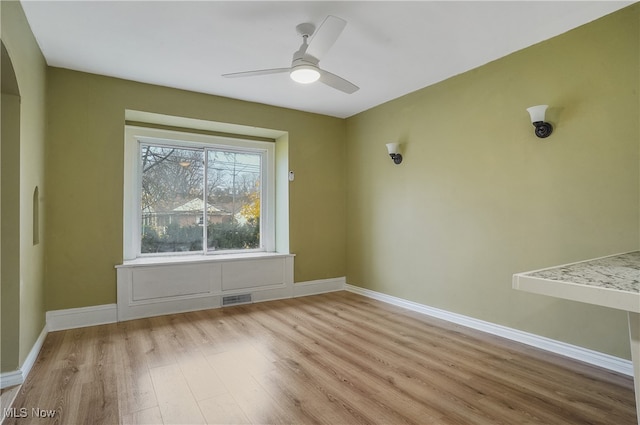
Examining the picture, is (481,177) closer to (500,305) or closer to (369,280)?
(500,305)

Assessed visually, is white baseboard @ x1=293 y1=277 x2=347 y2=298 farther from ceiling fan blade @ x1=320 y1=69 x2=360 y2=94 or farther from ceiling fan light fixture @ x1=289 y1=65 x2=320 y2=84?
ceiling fan light fixture @ x1=289 y1=65 x2=320 y2=84

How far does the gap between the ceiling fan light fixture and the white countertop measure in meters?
1.91

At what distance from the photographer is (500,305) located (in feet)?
10.1

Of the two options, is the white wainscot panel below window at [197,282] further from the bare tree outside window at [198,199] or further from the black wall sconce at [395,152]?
the black wall sconce at [395,152]

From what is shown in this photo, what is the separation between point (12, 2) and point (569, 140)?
3946mm

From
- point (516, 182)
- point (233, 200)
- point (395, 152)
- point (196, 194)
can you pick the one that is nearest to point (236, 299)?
point (233, 200)

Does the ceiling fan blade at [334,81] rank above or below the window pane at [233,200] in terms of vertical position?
above

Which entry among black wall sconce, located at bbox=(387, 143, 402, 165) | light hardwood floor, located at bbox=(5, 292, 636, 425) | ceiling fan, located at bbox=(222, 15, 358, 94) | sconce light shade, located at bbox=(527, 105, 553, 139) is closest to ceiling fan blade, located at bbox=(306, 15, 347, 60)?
ceiling fan, located at bbox=(222, 15, 358, 94)

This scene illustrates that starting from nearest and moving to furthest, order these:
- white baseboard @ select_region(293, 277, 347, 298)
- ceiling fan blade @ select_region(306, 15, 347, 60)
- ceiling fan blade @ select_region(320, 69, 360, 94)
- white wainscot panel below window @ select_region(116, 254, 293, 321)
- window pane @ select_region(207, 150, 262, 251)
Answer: ceiling fan blade @ select_region(306, 15, 347, 60) < ceiling fan blade @ select_region(320, 69, 360, 94) < white wainscot panel below window @ select_region(116, 254, 293, 321) < window pane @ select_region(207, 150, 262, 251) < white baseboard @ select_region(293, 277, 347, 298)

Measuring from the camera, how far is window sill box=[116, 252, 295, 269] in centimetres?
371

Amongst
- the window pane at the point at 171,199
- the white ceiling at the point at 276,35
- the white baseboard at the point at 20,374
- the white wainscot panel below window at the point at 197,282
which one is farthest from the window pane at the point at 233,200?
the white baseboard at the point at 20,374

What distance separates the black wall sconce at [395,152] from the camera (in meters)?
4.05

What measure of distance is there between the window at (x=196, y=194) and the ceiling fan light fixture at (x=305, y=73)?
7.43ft

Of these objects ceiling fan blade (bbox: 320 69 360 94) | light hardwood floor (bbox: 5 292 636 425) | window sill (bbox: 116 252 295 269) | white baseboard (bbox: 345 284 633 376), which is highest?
ceiling fan blade (bbox: 320 69 360 94)
